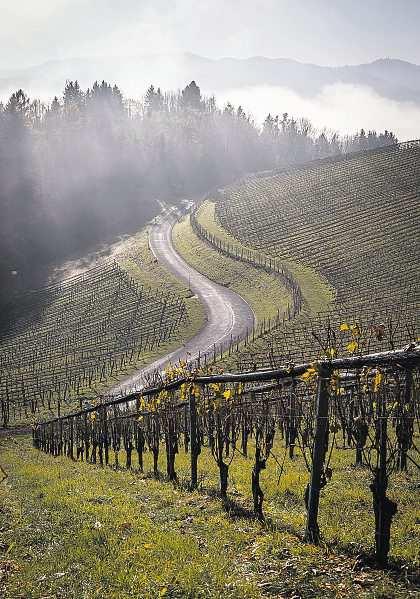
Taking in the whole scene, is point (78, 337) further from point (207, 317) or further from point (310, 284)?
point (310, 284)

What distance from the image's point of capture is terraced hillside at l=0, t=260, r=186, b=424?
51.8 m

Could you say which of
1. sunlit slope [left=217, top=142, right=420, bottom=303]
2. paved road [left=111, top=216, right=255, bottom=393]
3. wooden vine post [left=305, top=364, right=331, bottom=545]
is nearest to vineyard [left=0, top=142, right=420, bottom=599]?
wooden vine post [left=305, top=364, right=331, bottom=545]

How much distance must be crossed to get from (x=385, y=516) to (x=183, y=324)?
5520 centimetres

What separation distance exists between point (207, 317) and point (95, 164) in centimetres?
9063

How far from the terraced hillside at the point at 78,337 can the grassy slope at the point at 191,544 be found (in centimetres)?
3592

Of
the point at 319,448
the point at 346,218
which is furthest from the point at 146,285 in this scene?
the point at 319,448

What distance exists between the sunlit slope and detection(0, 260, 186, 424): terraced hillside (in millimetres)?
21896

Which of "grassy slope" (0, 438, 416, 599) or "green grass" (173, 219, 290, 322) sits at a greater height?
"green grass" (173, 219, 290, 322)

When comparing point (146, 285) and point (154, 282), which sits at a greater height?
point (154, 282)

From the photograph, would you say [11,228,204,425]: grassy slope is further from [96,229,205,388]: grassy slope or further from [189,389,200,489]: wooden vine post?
[189,389,200,489]: wooden vine post

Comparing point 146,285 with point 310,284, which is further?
point 146,285

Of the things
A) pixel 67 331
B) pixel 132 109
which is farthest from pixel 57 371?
pixel 132 109

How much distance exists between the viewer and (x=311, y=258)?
75750 millimetres

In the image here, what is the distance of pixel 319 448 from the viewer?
28.6ft
